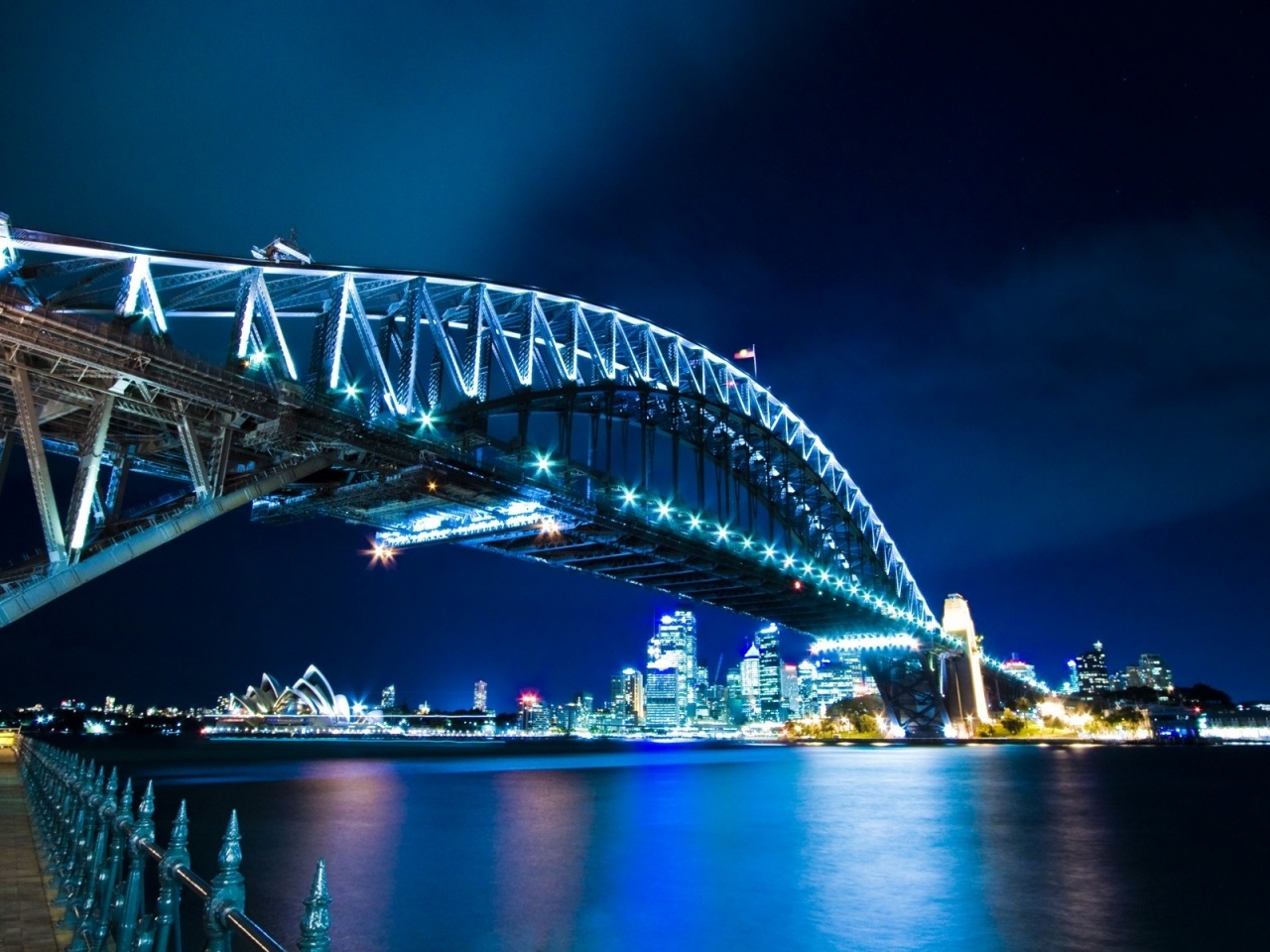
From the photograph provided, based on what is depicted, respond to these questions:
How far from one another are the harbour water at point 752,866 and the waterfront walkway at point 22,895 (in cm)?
271

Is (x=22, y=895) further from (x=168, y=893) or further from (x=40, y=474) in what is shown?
(x=40, y=474)

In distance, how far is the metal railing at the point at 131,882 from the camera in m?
3.57

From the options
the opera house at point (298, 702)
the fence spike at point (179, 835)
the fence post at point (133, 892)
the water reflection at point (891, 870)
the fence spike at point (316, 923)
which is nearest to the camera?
the fence spike at point (316, 923)

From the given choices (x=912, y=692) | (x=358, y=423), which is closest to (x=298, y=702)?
(x=912, y=692)

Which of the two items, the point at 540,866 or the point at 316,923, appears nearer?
the point at 316,923

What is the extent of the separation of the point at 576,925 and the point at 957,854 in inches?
445

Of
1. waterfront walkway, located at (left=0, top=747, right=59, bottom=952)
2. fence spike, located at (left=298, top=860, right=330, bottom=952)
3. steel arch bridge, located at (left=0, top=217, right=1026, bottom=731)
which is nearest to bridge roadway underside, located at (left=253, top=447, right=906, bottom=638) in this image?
steel arch bridge, located at (left=0, top=217, right=1026, bottom=731)


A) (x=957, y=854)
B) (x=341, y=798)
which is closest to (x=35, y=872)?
(x=957, y=854)

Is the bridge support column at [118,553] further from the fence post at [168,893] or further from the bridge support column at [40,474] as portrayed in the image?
the fence post at [168,893]

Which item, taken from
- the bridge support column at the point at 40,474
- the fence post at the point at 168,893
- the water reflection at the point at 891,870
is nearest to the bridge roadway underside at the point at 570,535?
the bridge support column at the point at 40,474

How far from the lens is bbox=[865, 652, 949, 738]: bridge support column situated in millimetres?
89250

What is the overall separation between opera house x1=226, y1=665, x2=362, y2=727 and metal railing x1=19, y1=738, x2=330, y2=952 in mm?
154901

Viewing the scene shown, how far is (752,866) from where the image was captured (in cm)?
1931

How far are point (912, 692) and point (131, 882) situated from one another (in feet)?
313
